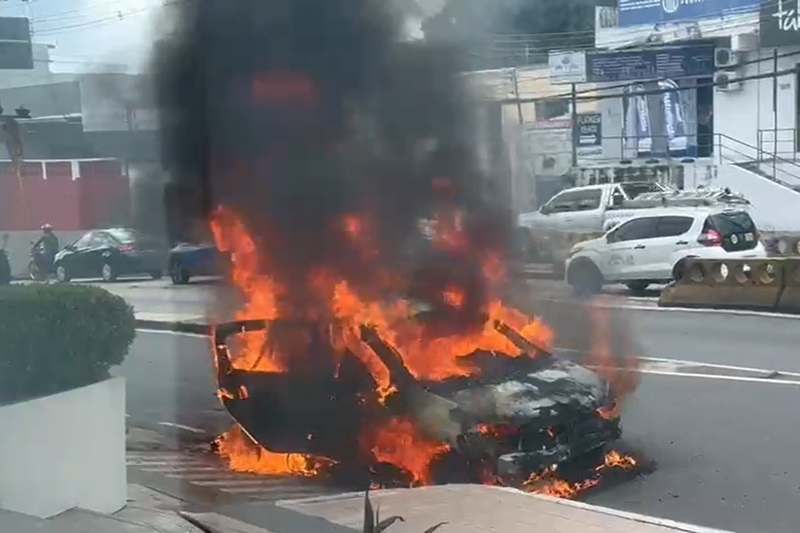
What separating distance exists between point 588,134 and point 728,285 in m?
3.96

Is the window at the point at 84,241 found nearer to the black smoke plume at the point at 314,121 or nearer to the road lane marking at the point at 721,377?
the black smoke plume at the point at 314,121

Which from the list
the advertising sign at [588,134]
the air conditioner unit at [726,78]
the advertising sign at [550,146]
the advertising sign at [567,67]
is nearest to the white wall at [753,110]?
the air conditioner unit at [726,78]

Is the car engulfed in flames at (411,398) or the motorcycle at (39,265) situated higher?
the motorcycle at (39,265)

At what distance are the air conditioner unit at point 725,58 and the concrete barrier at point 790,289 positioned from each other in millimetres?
5177

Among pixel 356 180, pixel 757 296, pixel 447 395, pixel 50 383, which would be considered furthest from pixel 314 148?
pixel 757 296

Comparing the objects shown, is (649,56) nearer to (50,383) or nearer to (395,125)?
(395,125)

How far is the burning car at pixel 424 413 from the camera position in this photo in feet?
19.8

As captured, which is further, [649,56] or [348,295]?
[649,56]

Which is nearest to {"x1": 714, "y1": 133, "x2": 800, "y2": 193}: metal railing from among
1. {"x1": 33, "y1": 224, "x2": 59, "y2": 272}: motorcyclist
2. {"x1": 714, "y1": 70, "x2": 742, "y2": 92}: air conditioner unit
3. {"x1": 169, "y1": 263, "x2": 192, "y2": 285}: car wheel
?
{"x1": 714, "y1": 70, "x2": 742, "y2": 92}: air conditioner unit

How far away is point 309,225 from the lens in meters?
8.70

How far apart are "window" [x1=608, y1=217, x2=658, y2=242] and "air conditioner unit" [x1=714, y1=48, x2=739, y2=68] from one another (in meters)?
3.47

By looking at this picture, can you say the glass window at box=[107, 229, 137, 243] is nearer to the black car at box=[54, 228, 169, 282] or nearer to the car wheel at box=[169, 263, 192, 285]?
the black car at box=[54, 228, 169, 282]

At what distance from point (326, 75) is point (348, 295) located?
7.29 feet

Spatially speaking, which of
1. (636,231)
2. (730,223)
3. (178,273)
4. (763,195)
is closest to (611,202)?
(636,231)
